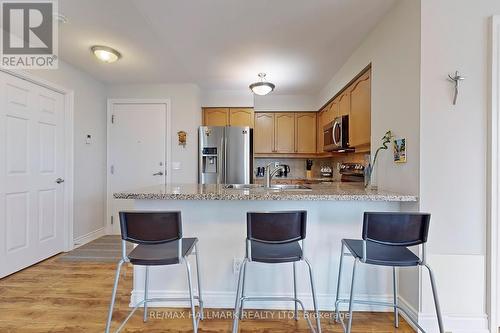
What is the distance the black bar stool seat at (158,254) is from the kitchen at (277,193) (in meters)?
0.01

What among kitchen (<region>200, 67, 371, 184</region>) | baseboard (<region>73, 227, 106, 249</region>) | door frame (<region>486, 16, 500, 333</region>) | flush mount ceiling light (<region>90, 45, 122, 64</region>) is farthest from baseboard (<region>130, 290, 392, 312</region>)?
flush mount ceiling light (<region>90, 45, 122, 64</region>)

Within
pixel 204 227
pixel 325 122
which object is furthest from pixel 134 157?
pixel 325 122

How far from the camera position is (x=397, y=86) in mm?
2029

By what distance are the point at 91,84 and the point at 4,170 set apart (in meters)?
1.73

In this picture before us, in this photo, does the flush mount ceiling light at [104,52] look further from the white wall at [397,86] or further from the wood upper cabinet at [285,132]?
the white wall at [397,86]

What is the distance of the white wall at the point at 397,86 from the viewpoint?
1831 millimetres

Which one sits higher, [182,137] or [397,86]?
[397,86]

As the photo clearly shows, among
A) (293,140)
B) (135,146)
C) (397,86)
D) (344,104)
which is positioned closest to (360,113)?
(344,104)

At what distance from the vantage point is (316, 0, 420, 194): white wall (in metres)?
1.83

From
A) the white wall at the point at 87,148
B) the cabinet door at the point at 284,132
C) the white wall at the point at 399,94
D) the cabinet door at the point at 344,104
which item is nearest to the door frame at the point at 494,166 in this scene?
the white wall at the point at 399,94

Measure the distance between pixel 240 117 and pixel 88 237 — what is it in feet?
9.53

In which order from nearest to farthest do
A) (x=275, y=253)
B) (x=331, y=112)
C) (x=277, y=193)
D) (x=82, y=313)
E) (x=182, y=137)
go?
(x=275, y=253), (x=277, y=193), (x=82, y=313), (x=331, y=112), (x=182, y=137)

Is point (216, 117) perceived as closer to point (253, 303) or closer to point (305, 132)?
point (305, 132)

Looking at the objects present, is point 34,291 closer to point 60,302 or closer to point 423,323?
point 60,302
